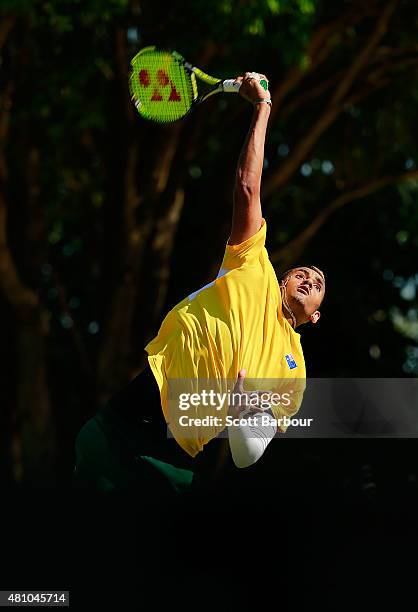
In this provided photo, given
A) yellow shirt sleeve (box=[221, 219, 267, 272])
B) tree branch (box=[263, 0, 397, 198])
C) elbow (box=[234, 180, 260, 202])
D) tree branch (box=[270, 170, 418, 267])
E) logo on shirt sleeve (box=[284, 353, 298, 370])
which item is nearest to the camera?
elbow (box=[234, 180, 260, 202])

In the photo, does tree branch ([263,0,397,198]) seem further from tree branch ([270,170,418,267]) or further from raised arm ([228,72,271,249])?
raised arm ([228,72,271,249])

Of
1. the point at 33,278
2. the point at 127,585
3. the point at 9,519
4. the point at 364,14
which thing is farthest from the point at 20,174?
the point at 127,585

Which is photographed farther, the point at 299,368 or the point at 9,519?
the point at 9,519

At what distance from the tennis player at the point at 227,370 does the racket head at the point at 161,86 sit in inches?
36.1

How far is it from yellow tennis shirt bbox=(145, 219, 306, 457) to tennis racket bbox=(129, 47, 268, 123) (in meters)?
1.23

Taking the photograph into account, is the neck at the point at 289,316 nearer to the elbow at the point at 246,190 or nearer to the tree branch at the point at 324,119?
the elbow at the point at 246,190

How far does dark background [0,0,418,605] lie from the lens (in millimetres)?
10938

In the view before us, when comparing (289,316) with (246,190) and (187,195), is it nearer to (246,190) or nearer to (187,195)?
(246,190)

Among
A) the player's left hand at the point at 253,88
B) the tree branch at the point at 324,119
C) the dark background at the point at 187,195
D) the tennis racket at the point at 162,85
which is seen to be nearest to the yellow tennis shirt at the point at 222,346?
the player's left hand at the point at 253,88

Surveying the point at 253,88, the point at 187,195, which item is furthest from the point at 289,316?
the point at 187,195

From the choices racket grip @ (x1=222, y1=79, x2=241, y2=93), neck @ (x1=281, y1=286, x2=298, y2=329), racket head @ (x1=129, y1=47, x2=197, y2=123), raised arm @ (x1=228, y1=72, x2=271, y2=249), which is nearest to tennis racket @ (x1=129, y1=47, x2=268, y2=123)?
racket head @ (x1=129, y1=47, x2=197, y2=123)

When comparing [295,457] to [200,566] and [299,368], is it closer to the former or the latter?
[200,566]

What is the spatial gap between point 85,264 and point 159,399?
366 inches

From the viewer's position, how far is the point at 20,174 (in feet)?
43.2
